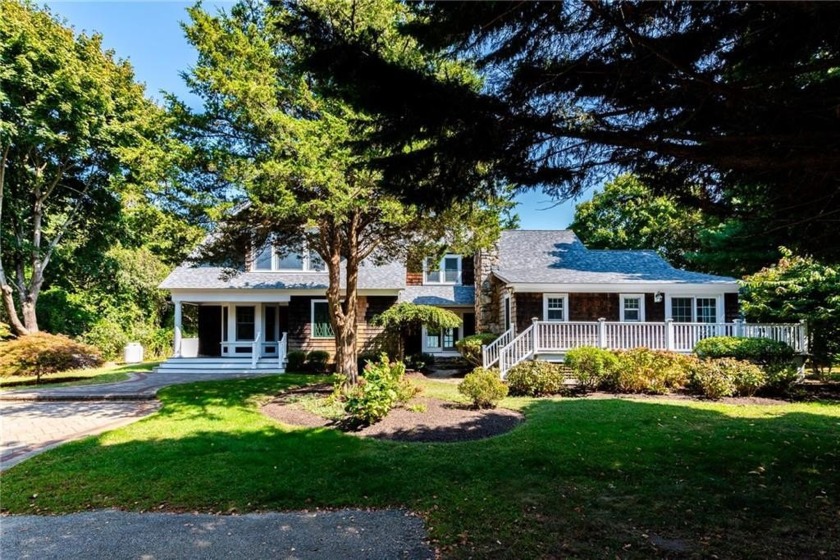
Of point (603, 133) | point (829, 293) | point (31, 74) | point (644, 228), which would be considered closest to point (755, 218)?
point (603, 133)

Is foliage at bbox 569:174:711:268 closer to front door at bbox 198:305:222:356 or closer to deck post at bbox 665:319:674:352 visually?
deck post at bbox 665:319:674:352

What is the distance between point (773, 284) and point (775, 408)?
6.10 metres

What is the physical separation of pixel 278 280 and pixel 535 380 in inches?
420

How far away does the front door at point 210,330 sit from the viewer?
56.7 feet

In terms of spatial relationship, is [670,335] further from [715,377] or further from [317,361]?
[317,361]

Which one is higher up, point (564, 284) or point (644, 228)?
point (644, 228)

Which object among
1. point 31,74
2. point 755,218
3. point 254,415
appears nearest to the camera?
point 755,218

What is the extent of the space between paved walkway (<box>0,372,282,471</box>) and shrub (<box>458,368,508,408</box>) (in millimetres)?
6724

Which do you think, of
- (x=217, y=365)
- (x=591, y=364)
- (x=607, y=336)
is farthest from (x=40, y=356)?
(x=607, y=336)

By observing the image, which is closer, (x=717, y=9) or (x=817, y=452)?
(x=717, y=9)

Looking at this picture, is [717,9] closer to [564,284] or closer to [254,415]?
[254,415]

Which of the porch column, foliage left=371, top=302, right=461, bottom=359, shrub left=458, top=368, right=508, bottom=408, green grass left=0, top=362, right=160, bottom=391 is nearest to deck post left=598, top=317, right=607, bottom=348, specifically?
foliage left=371, top=302, right=461, bottom=359

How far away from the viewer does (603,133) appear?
322 centimetres

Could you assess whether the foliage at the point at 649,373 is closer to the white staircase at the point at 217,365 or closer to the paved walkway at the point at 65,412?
the white staircase at the point at 217,365
